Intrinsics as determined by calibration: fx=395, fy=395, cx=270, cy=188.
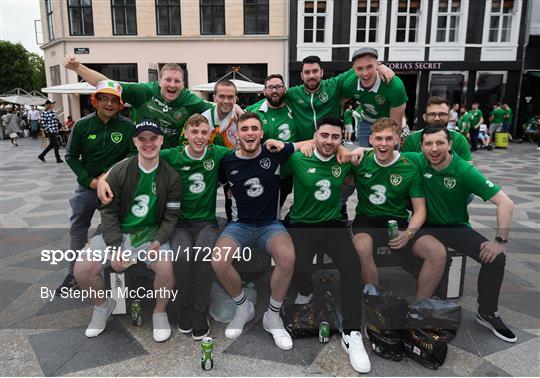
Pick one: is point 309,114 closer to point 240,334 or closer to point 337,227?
point 337,227

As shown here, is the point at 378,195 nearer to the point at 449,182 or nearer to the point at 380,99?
the point at 449,182

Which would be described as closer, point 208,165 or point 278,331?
point 278,331

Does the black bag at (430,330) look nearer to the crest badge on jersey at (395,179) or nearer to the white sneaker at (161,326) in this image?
the crest badge on jersey at (395,179)

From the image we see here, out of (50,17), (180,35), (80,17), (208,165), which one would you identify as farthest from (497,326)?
(50,17)

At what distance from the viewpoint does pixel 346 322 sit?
3213mm

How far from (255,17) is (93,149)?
18833 mm

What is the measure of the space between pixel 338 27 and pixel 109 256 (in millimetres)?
19847

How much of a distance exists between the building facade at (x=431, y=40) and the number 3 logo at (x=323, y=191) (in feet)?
59.3

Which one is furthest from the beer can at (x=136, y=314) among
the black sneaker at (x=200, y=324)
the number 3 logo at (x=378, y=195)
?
the number 3 logo at (x=378, y=195)

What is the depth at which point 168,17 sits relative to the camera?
68.4 ft

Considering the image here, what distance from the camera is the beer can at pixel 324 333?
3.18 m

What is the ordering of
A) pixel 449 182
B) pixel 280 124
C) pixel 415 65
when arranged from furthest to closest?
pixel 415 65
pixel 280 124
pixel 449 182

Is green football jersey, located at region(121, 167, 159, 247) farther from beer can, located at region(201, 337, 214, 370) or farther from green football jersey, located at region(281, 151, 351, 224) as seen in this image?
green football jersey, located at region(281, 151, 351, 224)

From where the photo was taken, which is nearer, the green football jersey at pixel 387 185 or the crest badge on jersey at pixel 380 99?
the green football jersey at pixel 387 185
